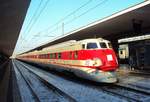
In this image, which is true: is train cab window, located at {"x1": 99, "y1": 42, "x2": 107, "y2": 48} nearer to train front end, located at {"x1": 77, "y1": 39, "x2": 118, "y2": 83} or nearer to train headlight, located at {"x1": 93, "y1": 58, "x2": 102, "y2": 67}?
train front end, located at {"x1": 77, "y1": 39, "x2": 118, "y2": 83}

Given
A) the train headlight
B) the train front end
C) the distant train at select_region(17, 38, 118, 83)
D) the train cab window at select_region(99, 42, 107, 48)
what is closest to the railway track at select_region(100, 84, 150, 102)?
the train front end

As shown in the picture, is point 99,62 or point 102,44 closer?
point 99,62

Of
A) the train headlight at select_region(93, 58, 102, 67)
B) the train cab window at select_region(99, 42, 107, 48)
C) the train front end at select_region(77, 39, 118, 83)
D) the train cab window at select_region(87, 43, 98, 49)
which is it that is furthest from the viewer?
the train cab window at select_region(99, 42, 107, 48)

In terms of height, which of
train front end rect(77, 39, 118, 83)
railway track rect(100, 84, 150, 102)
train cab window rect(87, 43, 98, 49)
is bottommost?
railway track rect(100, 84, 150, 102)

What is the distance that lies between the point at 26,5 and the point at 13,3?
802mm

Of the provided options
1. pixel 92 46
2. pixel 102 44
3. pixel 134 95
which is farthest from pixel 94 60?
pixel 134 95

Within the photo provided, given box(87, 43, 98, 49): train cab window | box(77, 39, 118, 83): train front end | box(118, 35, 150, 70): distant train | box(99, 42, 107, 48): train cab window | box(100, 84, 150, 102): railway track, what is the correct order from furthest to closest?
box(118, 35, 150, 70): distant train → box(99, 42, 107, 48): train cab window → box(87, 43, 98, 49): train cab window → box(77, 39, 118, 83): train front end → box(100, 84, 150, 102): railway track

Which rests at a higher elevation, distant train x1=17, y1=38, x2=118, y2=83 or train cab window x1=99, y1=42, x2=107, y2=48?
train cab window x1=99, y1=42, x2=107, y2=48

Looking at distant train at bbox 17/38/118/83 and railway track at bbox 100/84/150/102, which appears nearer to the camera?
railway track at bbox 100/84/150/102

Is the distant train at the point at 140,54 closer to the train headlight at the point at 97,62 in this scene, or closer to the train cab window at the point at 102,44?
the train cab window at the point at 102,44

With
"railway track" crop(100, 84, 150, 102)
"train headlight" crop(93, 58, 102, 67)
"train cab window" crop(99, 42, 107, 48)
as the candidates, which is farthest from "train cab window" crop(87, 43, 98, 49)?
"railway track" crop(100, 84, 150, 102)

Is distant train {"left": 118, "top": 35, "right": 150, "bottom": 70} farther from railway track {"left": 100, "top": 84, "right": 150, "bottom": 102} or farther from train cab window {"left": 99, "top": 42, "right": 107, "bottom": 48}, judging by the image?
railway track {"left": 100, "top": 84, "right": 150, "bottom": 102}

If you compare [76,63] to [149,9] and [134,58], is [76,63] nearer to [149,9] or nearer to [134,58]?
[149,9]

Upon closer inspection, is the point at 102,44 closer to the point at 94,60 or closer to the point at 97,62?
the point at 94,60
